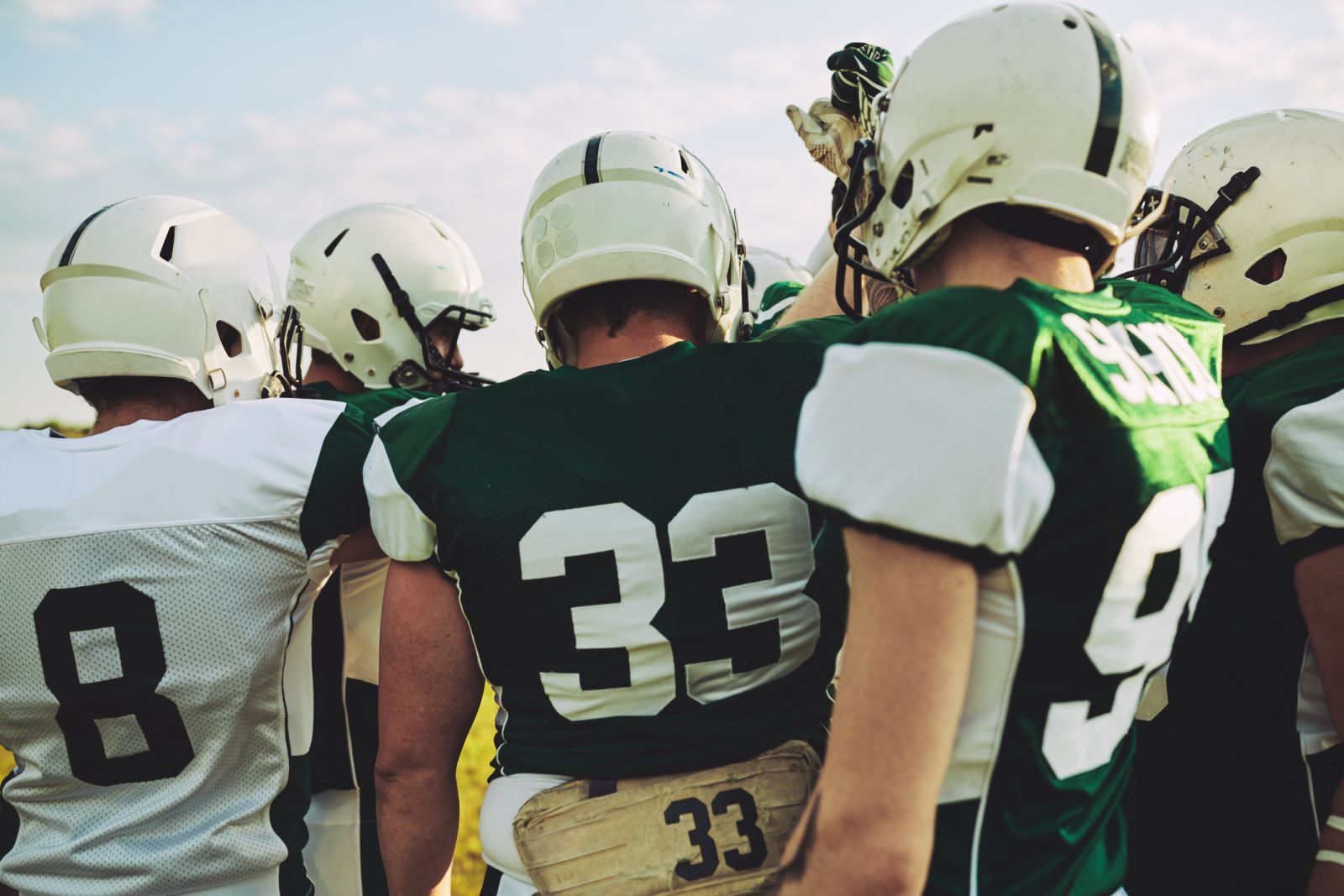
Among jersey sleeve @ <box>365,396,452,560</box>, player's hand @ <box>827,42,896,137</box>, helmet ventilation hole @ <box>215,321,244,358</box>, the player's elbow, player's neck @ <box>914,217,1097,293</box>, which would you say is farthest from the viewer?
player's hand @ <box>827,42,896,137</box>

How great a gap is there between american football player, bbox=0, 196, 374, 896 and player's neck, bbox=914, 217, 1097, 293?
156 cm

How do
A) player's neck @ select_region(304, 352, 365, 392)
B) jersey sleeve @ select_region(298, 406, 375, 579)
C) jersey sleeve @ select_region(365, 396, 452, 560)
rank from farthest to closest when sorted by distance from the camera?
player's neck @ select_region(304, 352, 365, 392)
jersey sleeve @ select_region(298, 406, 375, 579)
jersey sleeve @ select_region(365, 396, 452, 560)

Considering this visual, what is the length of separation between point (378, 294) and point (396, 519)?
87.1 inches

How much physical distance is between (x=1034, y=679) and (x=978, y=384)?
1.58 feet

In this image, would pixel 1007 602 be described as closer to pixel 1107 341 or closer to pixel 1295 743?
pixel 1107 341

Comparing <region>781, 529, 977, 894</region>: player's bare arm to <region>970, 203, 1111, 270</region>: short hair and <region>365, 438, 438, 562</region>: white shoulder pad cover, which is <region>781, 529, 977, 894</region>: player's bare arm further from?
<region>365, 438, 438, 562</region>: white shoulder pad cover

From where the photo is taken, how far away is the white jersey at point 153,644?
2137mm

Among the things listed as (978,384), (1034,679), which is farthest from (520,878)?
(978,384)

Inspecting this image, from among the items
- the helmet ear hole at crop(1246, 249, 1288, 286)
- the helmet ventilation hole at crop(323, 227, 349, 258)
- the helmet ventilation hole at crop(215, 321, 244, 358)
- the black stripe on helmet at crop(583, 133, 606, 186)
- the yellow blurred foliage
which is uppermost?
the helmet ventilation hole at crop(323, 227, 349, 258)

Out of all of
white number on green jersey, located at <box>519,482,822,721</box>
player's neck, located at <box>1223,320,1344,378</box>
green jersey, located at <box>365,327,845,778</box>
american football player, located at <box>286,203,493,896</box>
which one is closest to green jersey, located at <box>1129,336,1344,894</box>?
player's neck, located at <box>1223,320,1344,378</box>

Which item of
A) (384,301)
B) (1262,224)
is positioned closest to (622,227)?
(1262,224)

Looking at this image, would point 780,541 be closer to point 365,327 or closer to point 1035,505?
point 1035,505

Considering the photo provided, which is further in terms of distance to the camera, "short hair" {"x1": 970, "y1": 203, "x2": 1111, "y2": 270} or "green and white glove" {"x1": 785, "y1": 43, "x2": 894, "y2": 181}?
"green and white glove" {"x1": 785, "y1": 43, "x2": 894, "y2": 181}

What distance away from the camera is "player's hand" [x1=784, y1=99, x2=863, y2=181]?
133 inches
